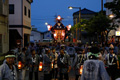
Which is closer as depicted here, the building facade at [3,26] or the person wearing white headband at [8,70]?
the person wearing white headband at [8,70]

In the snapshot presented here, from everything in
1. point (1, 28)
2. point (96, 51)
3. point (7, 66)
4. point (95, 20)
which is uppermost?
point (95, 20)

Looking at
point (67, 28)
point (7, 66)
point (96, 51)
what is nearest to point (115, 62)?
point (96, 51)

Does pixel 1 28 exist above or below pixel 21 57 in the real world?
above

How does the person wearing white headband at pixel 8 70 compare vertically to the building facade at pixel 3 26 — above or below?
below

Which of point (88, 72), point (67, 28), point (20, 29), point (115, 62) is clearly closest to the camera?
point (88, 72)

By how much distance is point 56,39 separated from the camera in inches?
1662

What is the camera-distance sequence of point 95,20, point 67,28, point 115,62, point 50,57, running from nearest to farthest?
point 115,62, point 50,57, point 95,20, point 67,28

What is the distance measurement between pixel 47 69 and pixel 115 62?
3062 millimetres

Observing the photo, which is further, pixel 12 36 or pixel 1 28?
pixel 12 36

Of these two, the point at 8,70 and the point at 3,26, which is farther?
the point at 3,26

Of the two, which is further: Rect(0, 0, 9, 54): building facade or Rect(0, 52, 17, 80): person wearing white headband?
Rect(0, 0, 9, 54): building facade

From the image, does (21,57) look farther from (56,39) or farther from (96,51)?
(56,39)

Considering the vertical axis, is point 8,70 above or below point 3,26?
below

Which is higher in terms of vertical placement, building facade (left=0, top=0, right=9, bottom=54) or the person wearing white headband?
building facade (left=0, top=0, right=9, bottom=54)
